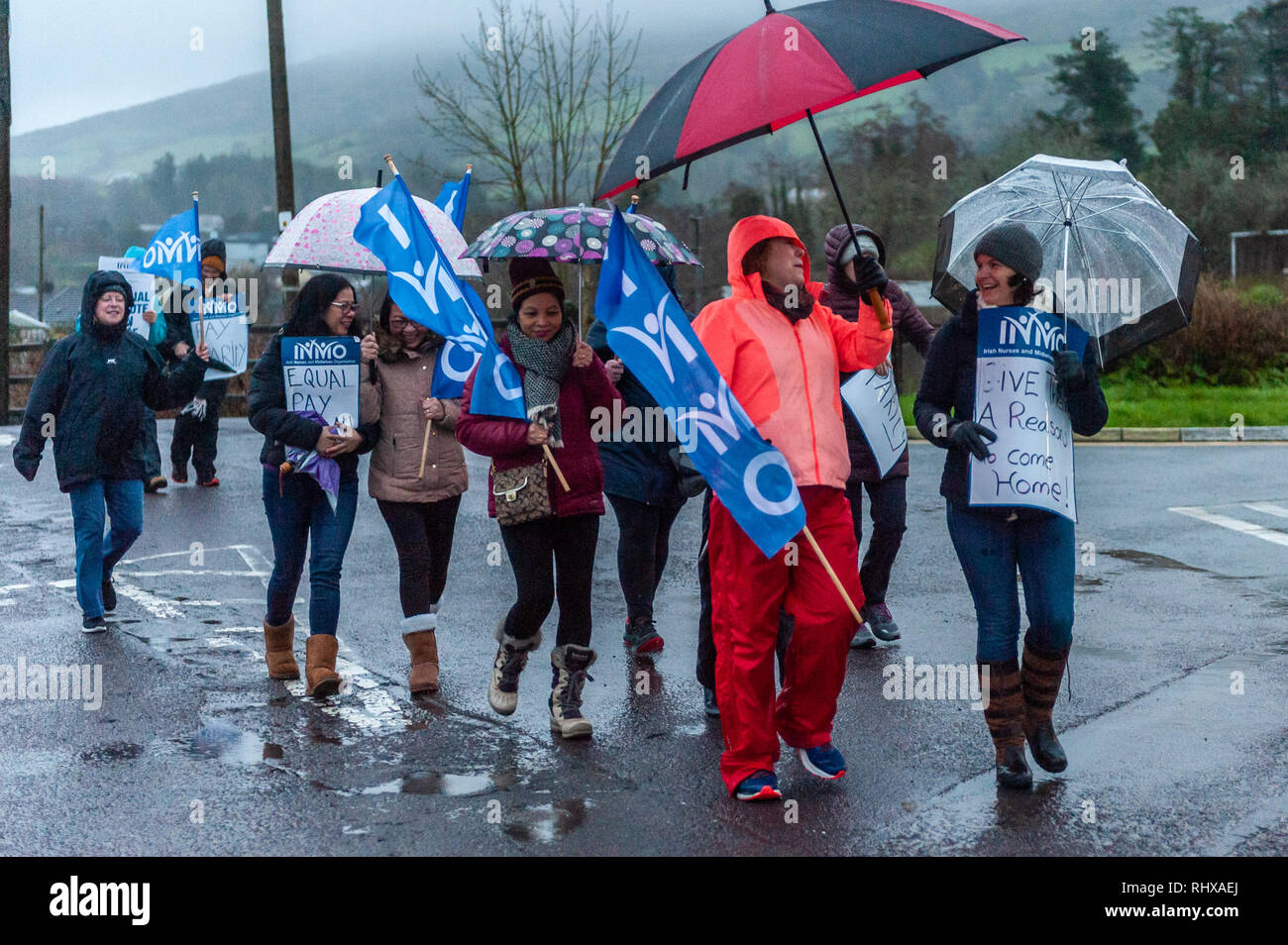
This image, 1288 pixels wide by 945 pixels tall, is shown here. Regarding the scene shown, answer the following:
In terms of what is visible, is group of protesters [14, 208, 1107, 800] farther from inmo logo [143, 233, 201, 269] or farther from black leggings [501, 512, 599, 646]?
inmo logo [143, 233, 201, 269]

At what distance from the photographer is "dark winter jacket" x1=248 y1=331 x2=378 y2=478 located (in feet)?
21.2

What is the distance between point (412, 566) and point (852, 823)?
8.38 feet

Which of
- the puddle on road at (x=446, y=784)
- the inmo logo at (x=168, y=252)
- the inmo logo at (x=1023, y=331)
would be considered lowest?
the puddle on road at (x=446, y=784)

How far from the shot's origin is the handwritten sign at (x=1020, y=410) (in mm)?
5062

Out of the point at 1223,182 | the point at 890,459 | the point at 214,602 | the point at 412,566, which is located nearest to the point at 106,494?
the point at 214,602

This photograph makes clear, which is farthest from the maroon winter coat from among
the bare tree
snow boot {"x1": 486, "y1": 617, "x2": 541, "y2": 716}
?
the bare tree

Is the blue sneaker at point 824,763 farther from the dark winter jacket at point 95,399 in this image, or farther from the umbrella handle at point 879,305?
the dark winter jacket at point 95,399

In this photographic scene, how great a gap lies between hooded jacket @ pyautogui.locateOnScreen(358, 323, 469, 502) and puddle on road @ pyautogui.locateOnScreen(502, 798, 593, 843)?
203 centimetres

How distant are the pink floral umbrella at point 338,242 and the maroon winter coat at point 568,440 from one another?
848 millimetres

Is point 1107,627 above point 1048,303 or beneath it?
beneath

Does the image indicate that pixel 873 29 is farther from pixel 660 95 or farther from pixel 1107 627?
pixel 1107 627

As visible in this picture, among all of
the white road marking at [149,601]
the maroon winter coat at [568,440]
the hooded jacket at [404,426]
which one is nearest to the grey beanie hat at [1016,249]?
the maroon winter coat at [568,440]

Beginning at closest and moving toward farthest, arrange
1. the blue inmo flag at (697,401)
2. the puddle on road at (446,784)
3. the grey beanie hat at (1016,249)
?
the blue inmo flag at (697,401), the grey beanie hat at (1016,249), the puddle on road at (446,784)

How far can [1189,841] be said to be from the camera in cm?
458
